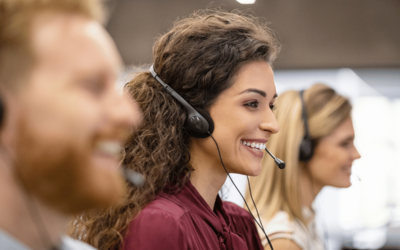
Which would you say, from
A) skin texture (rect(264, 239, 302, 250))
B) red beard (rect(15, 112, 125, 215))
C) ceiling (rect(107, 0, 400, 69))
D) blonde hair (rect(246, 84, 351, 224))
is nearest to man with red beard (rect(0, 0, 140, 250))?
red beard (rect(15, 112, 125, 215))

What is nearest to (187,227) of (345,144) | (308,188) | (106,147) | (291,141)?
(106,147)

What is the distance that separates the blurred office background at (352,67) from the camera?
3.58m

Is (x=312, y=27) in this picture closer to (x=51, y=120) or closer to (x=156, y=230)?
(x=156, y=230)

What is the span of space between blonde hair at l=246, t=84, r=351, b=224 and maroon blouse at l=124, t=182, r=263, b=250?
1.23ft

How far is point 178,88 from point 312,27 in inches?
116

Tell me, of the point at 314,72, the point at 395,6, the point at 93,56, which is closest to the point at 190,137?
the point at 93,56

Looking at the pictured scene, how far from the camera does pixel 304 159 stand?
1738 mm

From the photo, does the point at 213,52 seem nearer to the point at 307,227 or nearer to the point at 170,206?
the point at 170,206

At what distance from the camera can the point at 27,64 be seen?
1.42ft

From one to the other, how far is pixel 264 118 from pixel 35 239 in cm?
77

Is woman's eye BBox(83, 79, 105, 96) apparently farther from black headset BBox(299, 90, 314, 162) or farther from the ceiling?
the ceiling

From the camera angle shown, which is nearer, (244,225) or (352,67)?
(244,225)

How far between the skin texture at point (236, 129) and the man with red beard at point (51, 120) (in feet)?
2.08

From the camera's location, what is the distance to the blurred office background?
3.58 m
